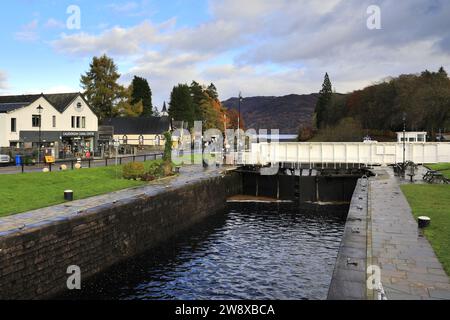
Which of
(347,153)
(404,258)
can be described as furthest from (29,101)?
(404,258)

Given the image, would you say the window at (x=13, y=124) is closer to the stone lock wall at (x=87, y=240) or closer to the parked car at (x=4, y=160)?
the parked car at (x=4, y=160)

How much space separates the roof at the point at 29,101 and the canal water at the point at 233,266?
2972 centimetres

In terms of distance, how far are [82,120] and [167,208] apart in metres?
33.1

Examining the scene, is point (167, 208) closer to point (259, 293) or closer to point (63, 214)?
point (63, 214)

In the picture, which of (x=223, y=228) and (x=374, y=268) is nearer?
(x=374, y=268)

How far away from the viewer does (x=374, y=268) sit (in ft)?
35.4

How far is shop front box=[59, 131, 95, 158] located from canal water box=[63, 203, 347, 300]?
83.4ft

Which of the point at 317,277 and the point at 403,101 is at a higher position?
the point at 403,101

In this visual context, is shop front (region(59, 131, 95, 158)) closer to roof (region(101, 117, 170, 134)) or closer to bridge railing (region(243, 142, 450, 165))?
bridge railing (region(243, 142, 450, 165))

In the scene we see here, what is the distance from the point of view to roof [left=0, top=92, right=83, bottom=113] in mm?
46747

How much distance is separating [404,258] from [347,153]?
3802 cm

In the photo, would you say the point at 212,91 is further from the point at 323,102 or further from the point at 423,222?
the point at 423,222

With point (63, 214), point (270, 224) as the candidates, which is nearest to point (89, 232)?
point (63, 214)

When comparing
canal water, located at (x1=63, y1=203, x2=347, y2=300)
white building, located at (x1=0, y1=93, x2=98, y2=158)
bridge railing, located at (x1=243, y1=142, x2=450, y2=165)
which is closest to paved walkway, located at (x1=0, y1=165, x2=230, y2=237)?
canal water, located at (x1=63, y1=203, x2=347, y2=300)
